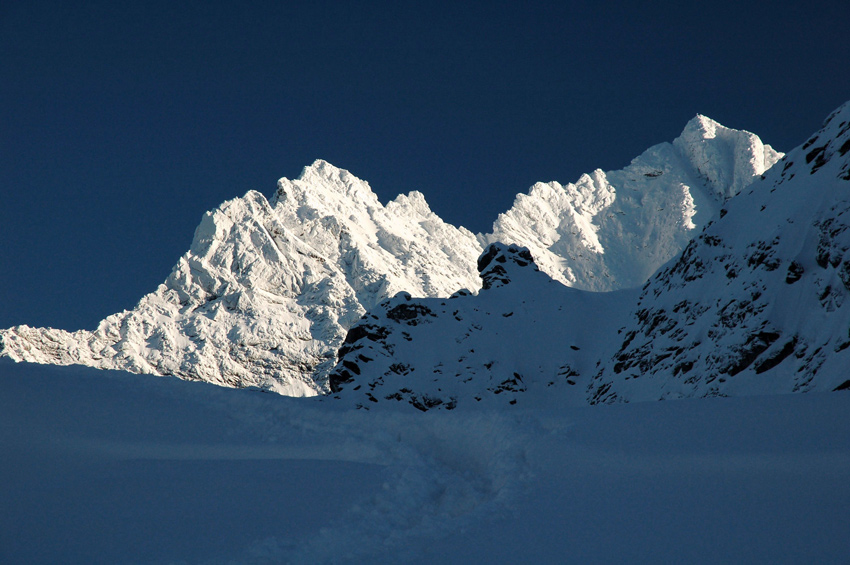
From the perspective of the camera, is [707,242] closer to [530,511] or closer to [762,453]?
[762,453]

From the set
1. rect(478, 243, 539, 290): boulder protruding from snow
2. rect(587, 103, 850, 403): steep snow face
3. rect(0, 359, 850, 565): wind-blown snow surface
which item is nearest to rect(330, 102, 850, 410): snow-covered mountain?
rect(587, 103, 850, 403): steep snow face

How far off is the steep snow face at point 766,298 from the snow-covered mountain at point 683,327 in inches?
4.2

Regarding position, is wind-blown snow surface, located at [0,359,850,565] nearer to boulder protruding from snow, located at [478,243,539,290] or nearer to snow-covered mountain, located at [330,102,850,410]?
snow-covered mountain, located at [330,102,850,410]

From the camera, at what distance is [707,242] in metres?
51.1

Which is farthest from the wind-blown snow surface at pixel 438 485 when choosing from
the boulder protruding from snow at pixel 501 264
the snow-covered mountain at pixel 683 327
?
the boulder protruding from snow at pixel 501 264

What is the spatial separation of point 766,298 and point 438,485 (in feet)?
108

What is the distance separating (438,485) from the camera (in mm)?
15281

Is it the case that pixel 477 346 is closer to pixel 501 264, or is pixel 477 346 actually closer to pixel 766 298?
pixel 501 264

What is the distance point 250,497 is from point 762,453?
1031 cm

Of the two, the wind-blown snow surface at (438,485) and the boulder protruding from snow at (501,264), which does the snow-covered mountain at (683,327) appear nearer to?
the boulder protruding from snow at (501,264)

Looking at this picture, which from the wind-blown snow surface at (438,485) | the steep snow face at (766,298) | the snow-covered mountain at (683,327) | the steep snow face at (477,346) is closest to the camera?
the wind-blown snow surface at (438,485)

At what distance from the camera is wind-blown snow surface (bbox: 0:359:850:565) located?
934 centimetres

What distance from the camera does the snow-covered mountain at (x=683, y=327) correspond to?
35.9 meters

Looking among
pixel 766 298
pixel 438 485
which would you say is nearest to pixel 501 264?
pixel 766 298
